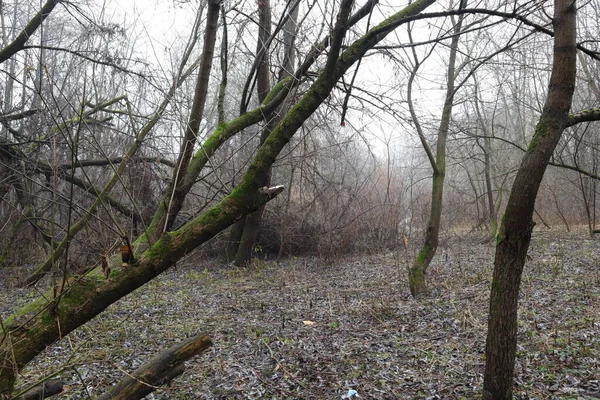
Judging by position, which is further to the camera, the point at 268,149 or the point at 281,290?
the point at 281,290

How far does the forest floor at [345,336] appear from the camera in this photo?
13.1 ft

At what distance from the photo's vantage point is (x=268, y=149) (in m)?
3.38

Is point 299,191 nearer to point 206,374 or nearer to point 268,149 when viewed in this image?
point 206,374

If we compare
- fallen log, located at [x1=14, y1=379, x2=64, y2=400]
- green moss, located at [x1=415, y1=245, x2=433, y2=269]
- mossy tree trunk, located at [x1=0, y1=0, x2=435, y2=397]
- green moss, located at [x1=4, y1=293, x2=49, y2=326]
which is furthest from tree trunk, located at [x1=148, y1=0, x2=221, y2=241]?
green moss, located at [x1=415, y1=245, x2=433, y2=269]

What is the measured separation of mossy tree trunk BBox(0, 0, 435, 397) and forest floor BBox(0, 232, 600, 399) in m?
0.30

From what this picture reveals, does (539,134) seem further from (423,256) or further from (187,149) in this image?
(423,256)

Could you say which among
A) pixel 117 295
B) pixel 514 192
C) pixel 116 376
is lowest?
pixel 116 376

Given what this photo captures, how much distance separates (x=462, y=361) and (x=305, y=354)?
1.60 m

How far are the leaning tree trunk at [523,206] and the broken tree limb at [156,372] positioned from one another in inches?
84.1

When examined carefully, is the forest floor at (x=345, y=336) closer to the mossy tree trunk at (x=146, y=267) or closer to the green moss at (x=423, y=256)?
the mossy tree trunk at (x=146, y=267)

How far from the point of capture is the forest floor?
3994mm

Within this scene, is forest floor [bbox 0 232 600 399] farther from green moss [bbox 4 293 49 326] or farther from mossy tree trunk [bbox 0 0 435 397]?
green moss [bbox 4 293 49 326]

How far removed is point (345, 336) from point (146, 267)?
10.3 ft

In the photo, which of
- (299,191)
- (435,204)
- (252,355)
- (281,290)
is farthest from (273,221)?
(252,355)
